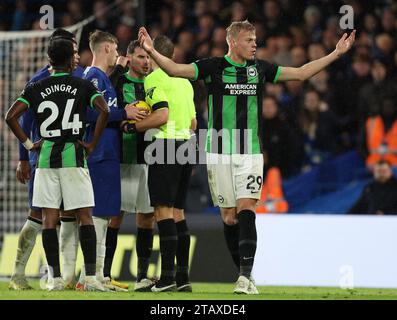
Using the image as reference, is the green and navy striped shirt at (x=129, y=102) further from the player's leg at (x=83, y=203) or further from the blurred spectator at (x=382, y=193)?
the blurred spectator at (x=382, y=193)

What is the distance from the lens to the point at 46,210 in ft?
25.3

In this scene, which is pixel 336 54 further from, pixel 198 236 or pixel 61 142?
pixel 198 236

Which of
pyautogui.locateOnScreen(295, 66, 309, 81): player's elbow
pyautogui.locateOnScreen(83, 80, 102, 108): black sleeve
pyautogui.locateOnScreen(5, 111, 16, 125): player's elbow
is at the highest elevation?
pyautogui.locateOnScreen(295, 66, 309, 81): player's elbow

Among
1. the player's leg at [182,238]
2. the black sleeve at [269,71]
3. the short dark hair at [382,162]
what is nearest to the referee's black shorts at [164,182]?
the player's leg at [182,238]

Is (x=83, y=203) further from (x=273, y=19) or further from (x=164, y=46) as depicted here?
(x=273, y=19)

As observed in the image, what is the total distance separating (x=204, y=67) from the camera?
7738 mm

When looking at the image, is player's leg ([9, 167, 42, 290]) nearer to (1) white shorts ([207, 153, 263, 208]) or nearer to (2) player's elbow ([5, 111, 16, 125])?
(2) player's elbow ([5, 111, 16, 125])

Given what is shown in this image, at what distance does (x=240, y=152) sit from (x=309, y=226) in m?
2.61

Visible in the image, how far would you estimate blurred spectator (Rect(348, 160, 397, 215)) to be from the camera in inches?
453

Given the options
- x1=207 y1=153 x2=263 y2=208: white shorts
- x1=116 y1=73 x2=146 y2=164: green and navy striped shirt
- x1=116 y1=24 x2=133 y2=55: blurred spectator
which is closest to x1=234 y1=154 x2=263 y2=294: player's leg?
x1=207 y1=153 x2=263 y2=208: white shorts

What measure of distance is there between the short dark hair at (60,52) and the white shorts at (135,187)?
1072 millimetres

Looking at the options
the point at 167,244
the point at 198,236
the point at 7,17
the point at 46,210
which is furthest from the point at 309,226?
the point at 7,17

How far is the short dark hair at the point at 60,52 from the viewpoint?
7617 mm

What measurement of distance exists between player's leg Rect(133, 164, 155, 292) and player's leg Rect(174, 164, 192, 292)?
220mm
